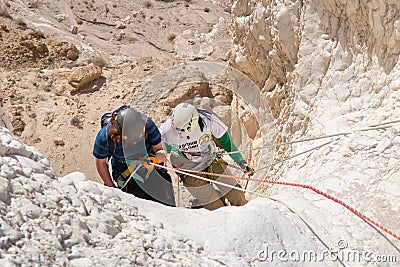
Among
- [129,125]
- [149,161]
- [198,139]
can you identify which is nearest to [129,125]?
[129,125]

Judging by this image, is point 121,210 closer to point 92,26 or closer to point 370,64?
point 370,64

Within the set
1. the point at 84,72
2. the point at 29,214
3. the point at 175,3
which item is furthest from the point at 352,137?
the point at 175,3

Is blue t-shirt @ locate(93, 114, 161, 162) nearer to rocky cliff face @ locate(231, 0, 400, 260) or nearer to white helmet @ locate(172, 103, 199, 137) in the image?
white helmet @ locate(172, 103, 199, 137)

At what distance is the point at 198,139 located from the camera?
415 centimetres

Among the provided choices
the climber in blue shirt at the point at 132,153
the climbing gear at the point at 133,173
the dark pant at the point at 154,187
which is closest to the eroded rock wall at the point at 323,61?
the dark pant at the point at 154,187

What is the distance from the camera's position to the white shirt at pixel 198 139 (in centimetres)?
412

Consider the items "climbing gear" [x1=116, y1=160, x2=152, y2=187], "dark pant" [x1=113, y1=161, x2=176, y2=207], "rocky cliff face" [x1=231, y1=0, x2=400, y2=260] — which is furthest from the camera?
"dark pant" [x1=113, y1=161, x2=176, y2=207]

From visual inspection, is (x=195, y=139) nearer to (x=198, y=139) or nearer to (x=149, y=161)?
(x=198, y=139)

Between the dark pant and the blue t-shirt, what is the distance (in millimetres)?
199

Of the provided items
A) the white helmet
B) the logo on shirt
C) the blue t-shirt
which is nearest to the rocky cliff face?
the logo on shirt

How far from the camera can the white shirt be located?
13.5ft

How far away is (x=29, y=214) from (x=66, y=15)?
12128mm

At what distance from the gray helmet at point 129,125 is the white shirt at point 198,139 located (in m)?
0.59

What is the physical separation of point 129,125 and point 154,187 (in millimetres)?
796
